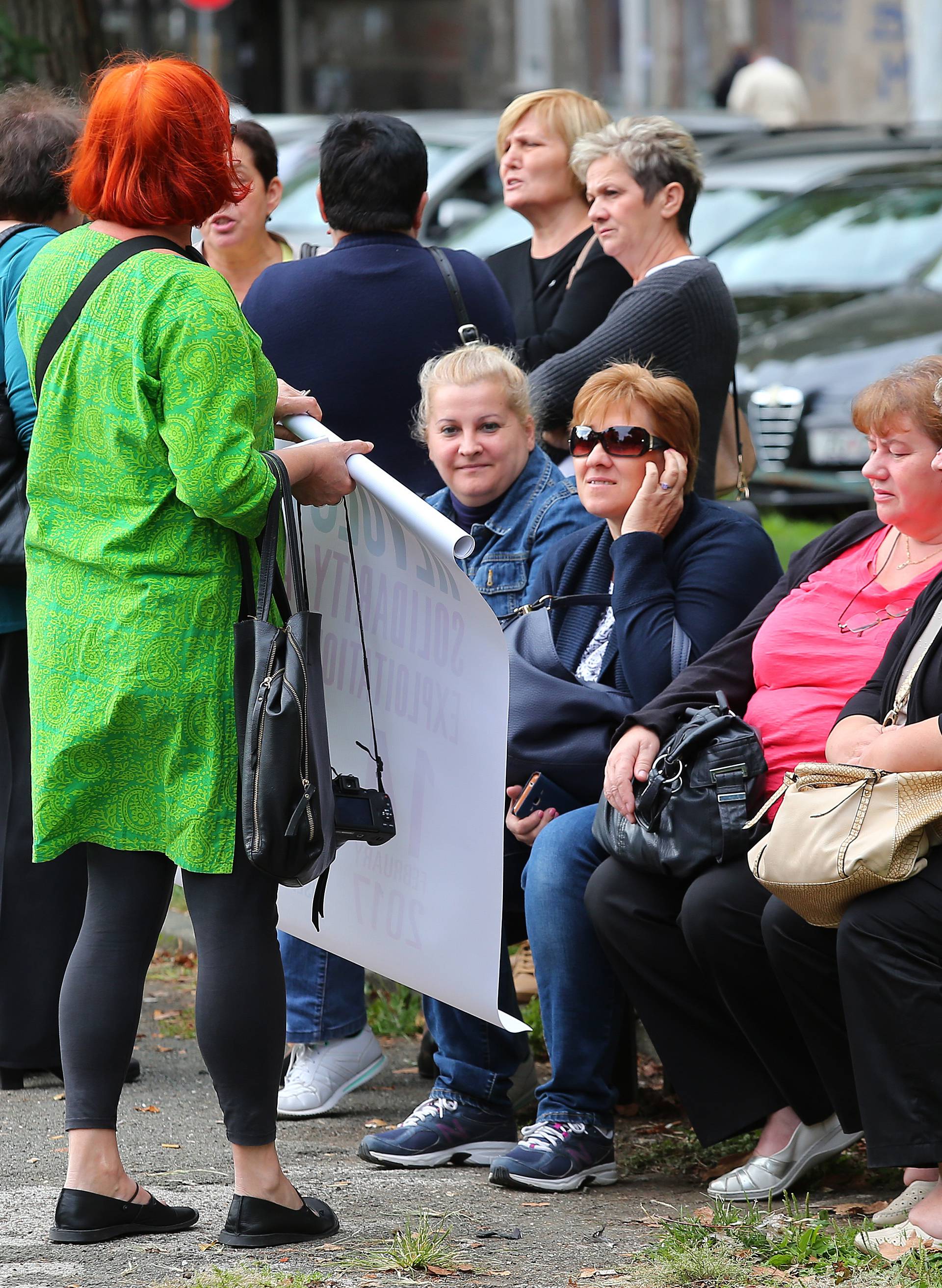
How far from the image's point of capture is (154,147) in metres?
3.37

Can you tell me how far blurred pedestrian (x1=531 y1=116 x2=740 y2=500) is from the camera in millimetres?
4863

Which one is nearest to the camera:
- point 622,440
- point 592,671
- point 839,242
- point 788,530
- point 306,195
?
point 622,440

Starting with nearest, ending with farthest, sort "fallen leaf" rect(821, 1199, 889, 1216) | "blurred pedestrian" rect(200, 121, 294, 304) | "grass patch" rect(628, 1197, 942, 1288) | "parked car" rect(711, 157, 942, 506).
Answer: "grass patch" rect(628, 1197, 942, 1288) < "fallen leaf" rect(821, 1199, 889, 1216) < "blurred pedestrian" rect(200, 121, 294, 304) < "parked car" rect(711, 157, 942, 506)

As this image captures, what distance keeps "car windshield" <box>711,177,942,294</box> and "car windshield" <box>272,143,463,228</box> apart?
10.7ft

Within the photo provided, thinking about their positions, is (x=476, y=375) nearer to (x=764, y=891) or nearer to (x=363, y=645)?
(x=363, y=645)

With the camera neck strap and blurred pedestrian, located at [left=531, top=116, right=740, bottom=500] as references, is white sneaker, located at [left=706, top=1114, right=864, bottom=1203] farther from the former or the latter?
blurred pedestrian, located at [left=531, top=116, right=740, bottom=500]

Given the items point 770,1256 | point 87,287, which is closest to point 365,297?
point 87,287

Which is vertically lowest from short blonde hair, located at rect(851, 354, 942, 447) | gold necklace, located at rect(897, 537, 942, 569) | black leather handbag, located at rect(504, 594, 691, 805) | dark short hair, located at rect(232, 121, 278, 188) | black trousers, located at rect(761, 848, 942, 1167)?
black trousers, located at rect(761, 848, 942, 1167)

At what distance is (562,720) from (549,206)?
193cm

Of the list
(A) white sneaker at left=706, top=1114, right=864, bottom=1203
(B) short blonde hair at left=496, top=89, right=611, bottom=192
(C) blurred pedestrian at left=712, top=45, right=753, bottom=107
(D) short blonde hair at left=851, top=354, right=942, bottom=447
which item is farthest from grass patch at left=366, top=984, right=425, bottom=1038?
(C) blurred pedestrian at left=712, top=45, right=753, bottom=107

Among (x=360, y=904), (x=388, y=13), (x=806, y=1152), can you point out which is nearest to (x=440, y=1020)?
(x=360, y=904)

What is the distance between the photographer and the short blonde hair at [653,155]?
5055 millimetres

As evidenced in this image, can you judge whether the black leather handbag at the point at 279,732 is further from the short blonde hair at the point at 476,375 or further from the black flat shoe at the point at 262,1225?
the short blonde hair at the point at 476,375

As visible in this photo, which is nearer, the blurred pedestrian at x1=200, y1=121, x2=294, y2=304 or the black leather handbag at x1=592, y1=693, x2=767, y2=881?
the black leather handbag at x1=592, y1=693, x2=767, y2=881
